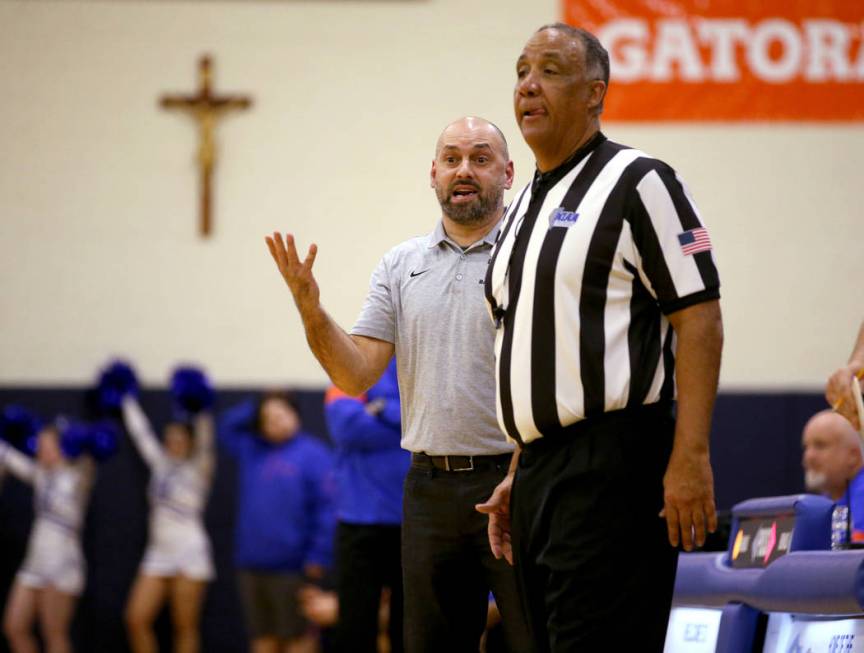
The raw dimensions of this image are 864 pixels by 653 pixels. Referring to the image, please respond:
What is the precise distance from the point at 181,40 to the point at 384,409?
4862 mm

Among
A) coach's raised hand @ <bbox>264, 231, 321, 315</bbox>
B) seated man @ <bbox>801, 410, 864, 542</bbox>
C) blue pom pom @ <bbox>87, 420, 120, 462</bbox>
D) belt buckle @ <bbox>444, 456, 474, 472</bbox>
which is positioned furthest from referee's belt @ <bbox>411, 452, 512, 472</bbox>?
blue pom pom @ <bbox>87, 420, 120, 462</bbox>

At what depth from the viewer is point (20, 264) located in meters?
8.47

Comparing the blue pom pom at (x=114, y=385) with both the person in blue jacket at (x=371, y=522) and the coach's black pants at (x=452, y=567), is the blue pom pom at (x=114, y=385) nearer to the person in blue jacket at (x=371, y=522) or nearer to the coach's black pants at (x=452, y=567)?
the person in blue jacket at (x=371, y=522)

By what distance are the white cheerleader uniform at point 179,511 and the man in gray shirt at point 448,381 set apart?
4.74m

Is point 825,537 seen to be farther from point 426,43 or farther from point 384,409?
point 426,43

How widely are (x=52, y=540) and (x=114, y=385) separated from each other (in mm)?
1076

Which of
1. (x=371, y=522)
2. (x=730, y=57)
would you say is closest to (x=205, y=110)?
(x=730, y=57)

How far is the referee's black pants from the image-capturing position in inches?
90.1

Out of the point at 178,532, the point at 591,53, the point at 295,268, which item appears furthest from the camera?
the point at 178,532

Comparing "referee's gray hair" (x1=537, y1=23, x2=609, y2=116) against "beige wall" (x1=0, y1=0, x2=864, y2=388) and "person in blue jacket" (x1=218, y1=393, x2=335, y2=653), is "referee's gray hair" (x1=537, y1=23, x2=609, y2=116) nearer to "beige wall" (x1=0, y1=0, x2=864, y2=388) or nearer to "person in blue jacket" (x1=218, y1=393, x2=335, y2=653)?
"person in blue jacket" (x1=218, y1=393, x2=335, y2=653)

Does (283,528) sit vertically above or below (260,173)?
below

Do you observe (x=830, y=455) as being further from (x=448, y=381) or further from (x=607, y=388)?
(x=607, y=388)

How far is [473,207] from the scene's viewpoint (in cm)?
334

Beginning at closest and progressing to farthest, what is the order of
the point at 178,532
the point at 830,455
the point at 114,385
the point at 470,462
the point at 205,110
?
the point at 470,462 < the point at 830,455 < the point at 178,532 < the point at 114,385 < the point at 205,110
